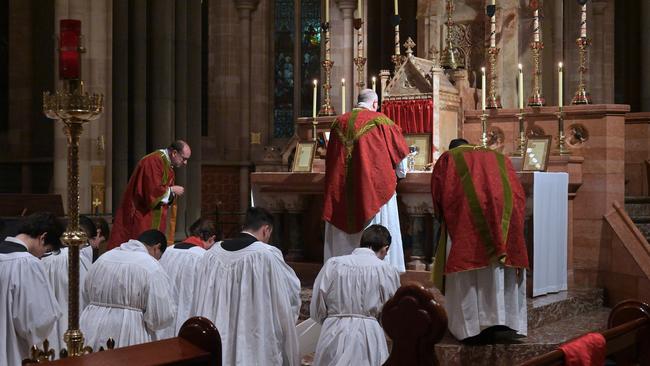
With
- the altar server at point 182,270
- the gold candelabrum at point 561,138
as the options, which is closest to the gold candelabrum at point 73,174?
the altar server at point 182,270

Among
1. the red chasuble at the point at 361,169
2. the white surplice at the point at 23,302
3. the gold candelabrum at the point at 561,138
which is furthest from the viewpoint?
the gold candelabrum at the point at 561,138

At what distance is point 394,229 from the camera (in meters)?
8.98

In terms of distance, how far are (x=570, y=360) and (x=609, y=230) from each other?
6.39 metres

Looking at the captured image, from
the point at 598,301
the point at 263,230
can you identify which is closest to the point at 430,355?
the point at 263,230

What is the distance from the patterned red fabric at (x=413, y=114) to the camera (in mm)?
10719

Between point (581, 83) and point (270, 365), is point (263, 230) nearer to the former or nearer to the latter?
point (270, 365)

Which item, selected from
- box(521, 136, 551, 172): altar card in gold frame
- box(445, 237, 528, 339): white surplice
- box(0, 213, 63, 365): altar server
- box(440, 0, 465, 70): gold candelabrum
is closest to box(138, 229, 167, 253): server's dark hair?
box(0, 213, 63, 365): altar server

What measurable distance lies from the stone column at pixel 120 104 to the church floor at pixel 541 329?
511 centimetres

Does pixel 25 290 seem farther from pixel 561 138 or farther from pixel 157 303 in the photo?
pixel 561 138

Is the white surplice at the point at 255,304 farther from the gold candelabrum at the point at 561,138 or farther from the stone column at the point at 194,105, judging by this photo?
the stone column at the point at 194,105

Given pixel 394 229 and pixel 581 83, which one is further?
pixel 581 83

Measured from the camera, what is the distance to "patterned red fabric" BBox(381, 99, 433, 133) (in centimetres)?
1072

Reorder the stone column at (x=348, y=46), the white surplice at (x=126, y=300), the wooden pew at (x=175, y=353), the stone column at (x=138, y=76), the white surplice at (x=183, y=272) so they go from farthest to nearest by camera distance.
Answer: the stone column at (x=348, y=46) → the stone column at (x=138, y=76) → the white surplice at (x=183, y=272) → the white surplice at (x=126, y=300) → the wooden pew at (x=175, y=353)

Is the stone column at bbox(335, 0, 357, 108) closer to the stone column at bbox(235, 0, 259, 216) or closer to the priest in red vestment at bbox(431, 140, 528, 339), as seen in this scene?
the stone column at bbox(235, 0, 259, 216)
